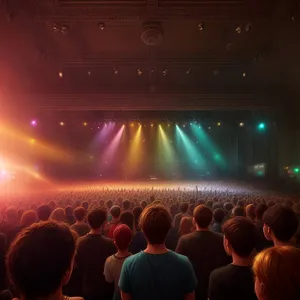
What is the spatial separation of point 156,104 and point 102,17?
6994 millimetres

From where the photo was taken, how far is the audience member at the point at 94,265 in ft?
10.3

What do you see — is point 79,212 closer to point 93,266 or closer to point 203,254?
point 93,266

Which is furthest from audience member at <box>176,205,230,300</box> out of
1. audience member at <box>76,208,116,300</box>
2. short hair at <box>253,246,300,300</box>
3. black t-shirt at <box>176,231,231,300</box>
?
short hair at <box>253,246,300,300</box>

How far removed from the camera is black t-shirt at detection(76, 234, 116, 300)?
3.15m

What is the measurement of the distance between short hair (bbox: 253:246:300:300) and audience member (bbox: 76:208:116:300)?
218 cm

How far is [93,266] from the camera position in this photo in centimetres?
323

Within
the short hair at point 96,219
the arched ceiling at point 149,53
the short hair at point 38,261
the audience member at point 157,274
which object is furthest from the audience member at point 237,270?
the arched ceiling at point 149,53

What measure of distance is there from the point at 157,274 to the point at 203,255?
3.86 feet

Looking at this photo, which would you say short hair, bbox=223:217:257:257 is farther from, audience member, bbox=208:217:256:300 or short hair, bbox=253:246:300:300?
short hair, bbox=253:246:300:300

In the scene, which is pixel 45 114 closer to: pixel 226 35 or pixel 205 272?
pixel 226 35

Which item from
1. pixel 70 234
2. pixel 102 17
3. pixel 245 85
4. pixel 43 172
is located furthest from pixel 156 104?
pixel 70 234

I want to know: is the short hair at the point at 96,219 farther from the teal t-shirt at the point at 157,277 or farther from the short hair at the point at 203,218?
the teal t-shirt at the point at 157,277

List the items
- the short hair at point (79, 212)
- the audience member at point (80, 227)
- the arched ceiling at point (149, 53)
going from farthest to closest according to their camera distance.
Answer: the arched ceiling at point (149, 53) → the short hair at point (79, 212) → the audience member at point (80, 227)

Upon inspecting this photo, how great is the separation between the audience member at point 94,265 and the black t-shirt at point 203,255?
84 centimetres
